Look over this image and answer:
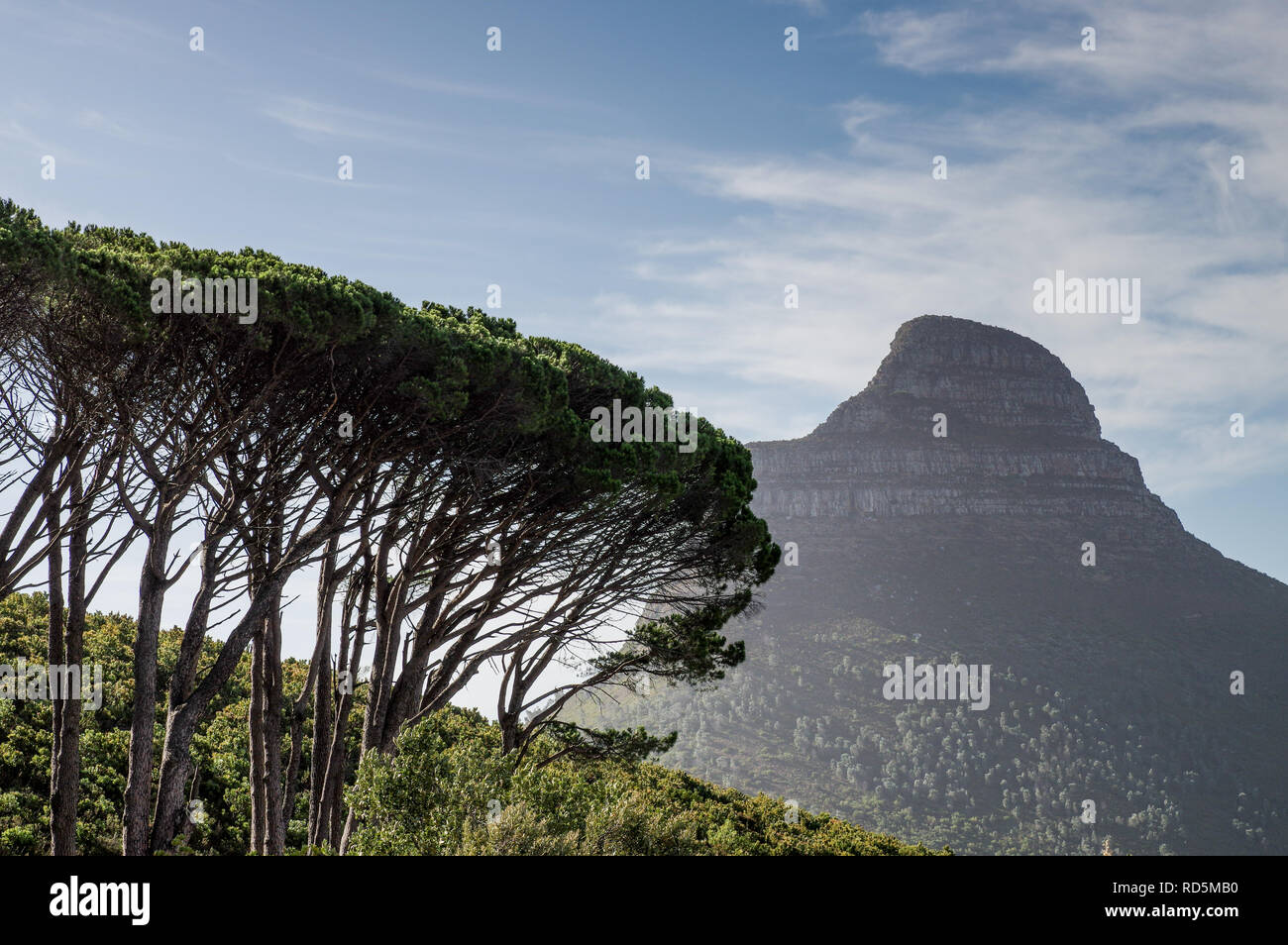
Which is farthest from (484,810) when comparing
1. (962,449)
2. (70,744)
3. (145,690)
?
(962,449)

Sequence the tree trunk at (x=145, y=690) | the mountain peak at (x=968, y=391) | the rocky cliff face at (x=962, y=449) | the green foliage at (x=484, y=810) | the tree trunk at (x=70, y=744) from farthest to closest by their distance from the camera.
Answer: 1. the mountain peak at (x=968, y=391)
2. the rocky cliff face at (x=962, y=449)
3. the tree trunk at (x=70, y=744)
4. the tree trunk at (x=145, y=690)
5. the green foliage at (x=484, y=810)

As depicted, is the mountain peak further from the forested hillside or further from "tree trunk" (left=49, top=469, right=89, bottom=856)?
"tree trunk" (left=49, top=469, right=89, bottom=856)

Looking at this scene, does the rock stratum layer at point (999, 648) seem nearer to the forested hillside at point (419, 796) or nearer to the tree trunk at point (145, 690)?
the forested hillside at point (419, 796)

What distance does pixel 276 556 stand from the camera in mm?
12094

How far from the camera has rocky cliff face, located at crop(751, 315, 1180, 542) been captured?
131000mm

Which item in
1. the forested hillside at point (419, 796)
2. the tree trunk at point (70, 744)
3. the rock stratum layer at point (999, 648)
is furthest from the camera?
the rock stratum layer at point (999, 648)

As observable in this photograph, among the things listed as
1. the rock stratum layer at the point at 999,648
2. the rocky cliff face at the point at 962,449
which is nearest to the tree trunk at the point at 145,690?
the rock stratum layer at the point at 999,648

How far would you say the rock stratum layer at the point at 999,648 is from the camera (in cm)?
8644

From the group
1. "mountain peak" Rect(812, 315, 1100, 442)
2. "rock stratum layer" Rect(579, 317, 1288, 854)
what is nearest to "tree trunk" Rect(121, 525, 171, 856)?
"rock stratum layer" Rect(579, 317, 1288, 854)

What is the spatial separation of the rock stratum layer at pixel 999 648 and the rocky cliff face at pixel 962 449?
35 cm

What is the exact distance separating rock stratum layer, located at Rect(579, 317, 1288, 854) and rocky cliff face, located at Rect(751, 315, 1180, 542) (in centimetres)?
35

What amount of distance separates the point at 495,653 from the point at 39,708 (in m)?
9.54

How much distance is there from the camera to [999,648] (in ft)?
344

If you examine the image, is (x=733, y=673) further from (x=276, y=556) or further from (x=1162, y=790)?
(x=276, y=556)
